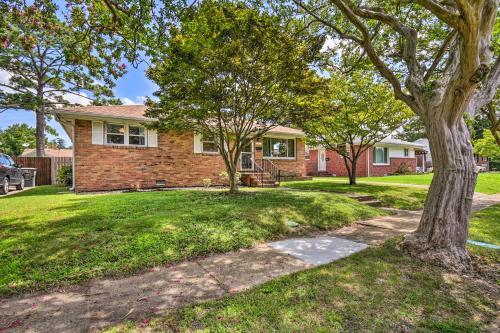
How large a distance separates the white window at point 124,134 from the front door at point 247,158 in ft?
19.1

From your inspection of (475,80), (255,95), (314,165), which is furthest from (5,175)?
(314,165)

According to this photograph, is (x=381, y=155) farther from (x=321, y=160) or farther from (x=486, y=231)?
(x=486, y=231)

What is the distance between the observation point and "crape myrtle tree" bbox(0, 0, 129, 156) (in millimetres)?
6449

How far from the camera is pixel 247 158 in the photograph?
1628cm

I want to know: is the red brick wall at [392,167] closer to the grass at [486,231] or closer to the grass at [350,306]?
the grass at [486,231]

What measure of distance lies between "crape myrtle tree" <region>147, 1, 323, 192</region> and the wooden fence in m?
12.9

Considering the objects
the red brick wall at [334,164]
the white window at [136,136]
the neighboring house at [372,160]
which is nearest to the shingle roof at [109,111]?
the white window at [136,136]

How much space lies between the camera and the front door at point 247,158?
52.9ft

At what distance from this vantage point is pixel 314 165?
27.4 meters

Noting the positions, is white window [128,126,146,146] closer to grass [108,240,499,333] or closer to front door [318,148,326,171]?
grass [108,240,499,333]

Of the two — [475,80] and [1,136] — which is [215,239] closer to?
[475,80]

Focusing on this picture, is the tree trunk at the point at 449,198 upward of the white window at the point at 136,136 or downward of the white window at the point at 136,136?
downward

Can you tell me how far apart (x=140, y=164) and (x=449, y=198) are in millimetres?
11995

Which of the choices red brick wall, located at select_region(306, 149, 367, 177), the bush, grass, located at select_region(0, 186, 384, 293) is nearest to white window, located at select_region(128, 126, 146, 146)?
Answer: the bush
